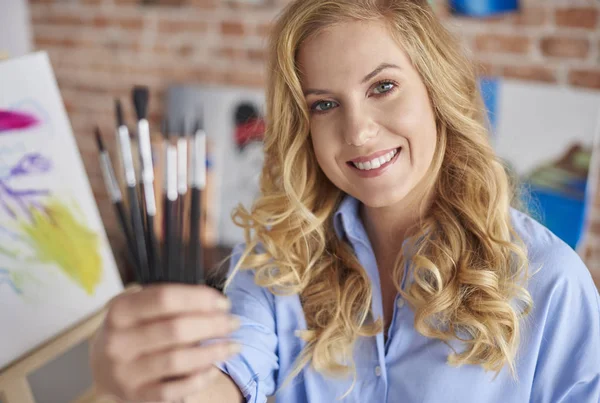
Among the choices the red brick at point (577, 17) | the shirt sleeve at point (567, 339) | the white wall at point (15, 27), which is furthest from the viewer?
the white wall at point (15, 27)

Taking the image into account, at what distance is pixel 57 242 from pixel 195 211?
78 centimetres

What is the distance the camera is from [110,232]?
2711 millimetres

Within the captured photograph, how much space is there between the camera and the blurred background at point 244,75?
1887mm

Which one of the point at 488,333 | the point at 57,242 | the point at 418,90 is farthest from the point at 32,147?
the point at 488,333

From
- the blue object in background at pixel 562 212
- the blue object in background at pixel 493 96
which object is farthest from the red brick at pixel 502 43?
the blue object in background at pixel 562 212

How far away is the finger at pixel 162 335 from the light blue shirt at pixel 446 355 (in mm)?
350

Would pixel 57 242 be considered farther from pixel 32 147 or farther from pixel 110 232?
pixel 110 232

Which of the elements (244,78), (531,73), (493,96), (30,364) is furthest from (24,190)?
(531,73)

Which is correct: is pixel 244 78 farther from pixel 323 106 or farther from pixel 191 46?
pixel 323 106

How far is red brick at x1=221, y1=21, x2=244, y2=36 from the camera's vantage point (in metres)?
2.32

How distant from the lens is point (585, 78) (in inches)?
73.7

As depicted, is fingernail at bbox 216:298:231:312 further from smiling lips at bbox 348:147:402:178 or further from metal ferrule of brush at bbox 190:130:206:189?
smiling lips at bbox 348:147:402:178

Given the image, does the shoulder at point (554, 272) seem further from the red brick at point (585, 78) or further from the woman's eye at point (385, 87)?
the red brick at point (585, 78)

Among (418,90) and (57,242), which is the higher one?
(418,90)
